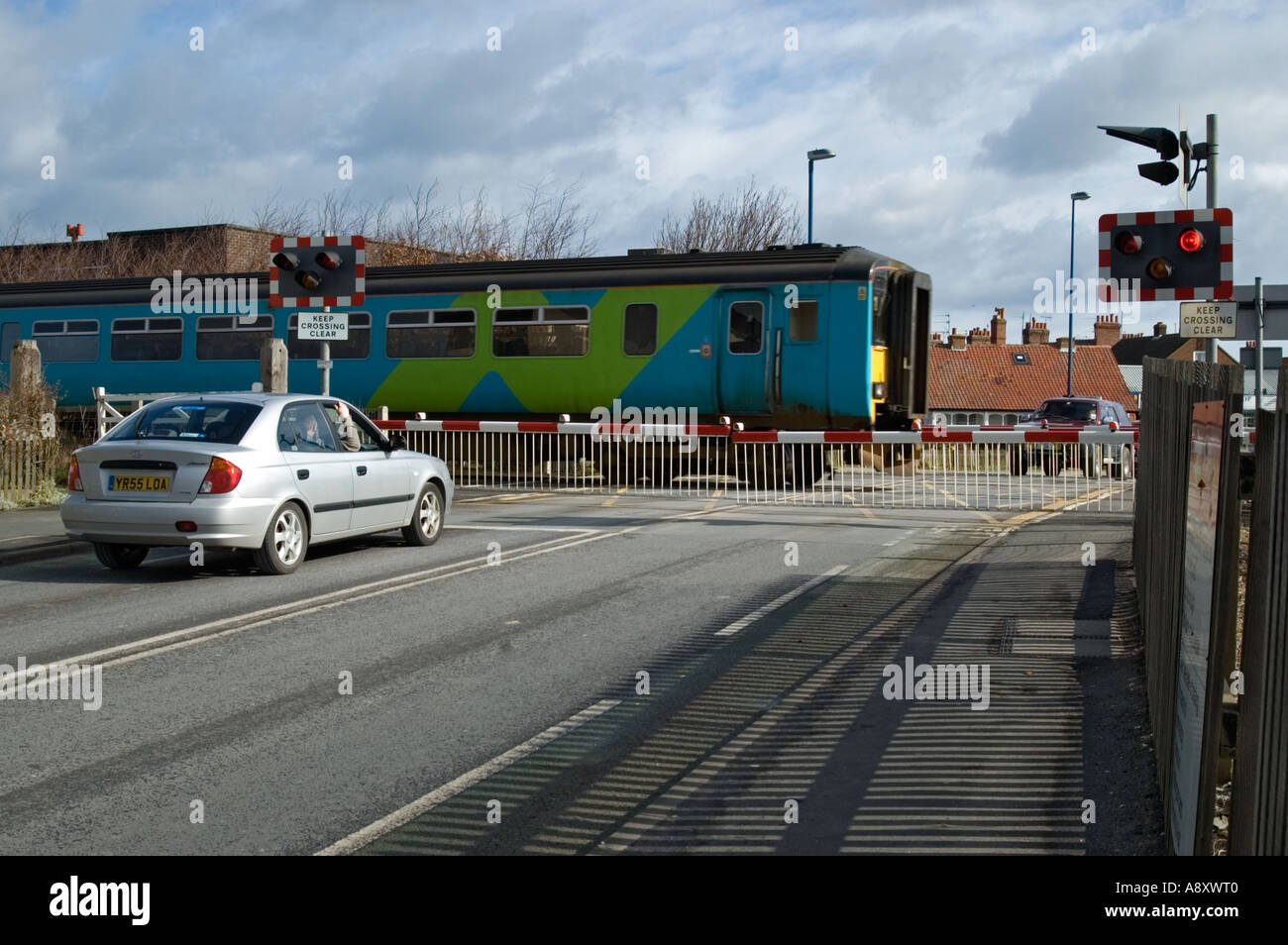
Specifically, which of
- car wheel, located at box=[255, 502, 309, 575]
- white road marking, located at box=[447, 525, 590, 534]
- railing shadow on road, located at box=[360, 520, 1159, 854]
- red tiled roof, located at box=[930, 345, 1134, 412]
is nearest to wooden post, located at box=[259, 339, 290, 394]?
white road marking, located at box=[447, 525, 590, 534]

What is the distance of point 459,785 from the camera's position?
5.71 m

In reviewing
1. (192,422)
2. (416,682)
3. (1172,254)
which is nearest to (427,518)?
(192,422)

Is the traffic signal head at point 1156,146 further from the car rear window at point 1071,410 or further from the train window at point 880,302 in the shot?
the car rear window at point 1071,410

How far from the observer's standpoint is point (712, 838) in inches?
200

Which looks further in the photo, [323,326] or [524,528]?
[323,326]

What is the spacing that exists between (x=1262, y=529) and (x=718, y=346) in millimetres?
18177

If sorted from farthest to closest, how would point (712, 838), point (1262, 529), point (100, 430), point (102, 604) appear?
point (100, 430) < point (102, 604) < point (712, 838) < point (1262, 529)

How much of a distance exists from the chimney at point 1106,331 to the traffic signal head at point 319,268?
72.4 meters

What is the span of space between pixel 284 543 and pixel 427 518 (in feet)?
7.91

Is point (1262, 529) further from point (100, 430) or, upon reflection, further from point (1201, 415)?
point (100, 430)

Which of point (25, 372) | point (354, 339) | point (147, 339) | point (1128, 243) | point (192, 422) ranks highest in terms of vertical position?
point (1128, 243)

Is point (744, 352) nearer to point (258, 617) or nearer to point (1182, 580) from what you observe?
point (258, 617)

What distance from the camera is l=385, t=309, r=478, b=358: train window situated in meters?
23.5
